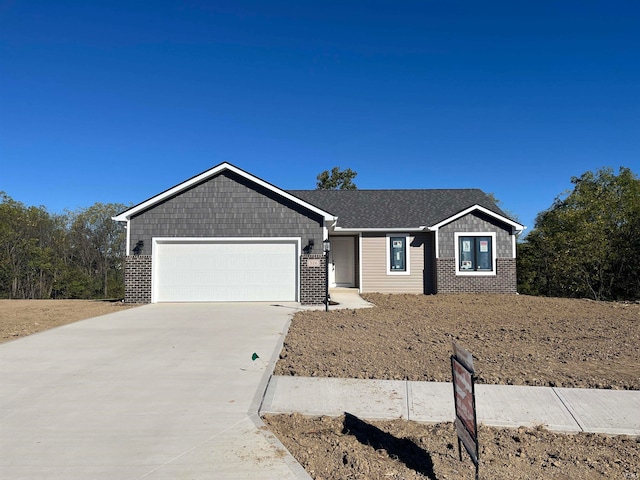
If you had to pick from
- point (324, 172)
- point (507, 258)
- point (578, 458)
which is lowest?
point (578, 458)

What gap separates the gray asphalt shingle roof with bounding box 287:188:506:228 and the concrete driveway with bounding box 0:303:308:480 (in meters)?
11.0

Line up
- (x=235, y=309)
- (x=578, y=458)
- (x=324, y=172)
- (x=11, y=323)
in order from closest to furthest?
(x=578, y=458)
(x=11, y=323)
(x=235, y=309)
(x=324, y=172)

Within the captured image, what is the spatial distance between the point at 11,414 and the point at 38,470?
1.43 m

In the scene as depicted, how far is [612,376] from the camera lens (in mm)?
5742

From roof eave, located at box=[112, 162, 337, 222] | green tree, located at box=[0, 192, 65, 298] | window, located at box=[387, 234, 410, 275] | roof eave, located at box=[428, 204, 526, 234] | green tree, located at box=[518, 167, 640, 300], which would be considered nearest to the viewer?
roof eave, located at box=[112, 162, 337, 222]

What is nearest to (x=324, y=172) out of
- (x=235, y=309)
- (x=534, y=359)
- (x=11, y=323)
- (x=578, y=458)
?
(x=235, y=309)

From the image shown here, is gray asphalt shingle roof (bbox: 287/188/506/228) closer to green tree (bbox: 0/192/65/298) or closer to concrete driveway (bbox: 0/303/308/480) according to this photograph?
concrete driveway (bbox: 0/303/308/480)

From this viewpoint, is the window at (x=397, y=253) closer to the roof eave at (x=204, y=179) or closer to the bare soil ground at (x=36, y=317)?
the roof eave at (x=204, y=179)

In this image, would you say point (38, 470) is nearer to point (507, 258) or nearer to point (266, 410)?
point (266, 410)

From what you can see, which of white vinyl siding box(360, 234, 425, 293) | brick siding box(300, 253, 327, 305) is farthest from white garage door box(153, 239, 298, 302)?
white vinyl siding box(360, 234, 425, 293)

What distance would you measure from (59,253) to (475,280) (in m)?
28.8

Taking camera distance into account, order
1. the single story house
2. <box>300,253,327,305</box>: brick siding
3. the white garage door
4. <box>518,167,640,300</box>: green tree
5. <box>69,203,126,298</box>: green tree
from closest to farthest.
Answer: <box>300,253,327,305</box>: brick siding → the single story house → the white garage door → <box>518,167,640,300</box>: green tree → <box>69,203,126,298</box>: green tree

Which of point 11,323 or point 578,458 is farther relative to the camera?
point 11,323

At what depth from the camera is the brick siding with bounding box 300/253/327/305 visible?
1377 cm
